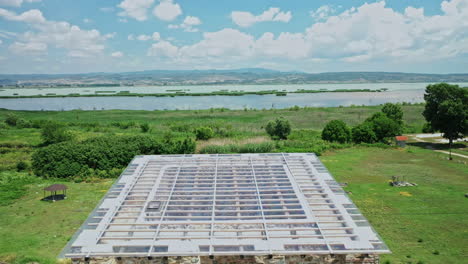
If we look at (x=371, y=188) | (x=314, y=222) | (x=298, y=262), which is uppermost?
(x=314, y=222)

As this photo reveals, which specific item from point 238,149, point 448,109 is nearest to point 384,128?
point 448,109

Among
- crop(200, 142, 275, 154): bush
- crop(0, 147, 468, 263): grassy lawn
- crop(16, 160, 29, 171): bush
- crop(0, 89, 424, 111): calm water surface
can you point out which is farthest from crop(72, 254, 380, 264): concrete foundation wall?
crop(0, 89, 424, 111): calm water surface

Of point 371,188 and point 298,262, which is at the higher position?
point 298,262

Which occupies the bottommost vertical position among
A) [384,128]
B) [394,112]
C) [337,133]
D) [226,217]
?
[337,133]

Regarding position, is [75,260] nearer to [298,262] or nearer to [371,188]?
[298,262]

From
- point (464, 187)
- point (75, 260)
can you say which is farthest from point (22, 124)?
point (464, 187)

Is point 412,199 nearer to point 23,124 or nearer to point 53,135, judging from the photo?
point 53,135
